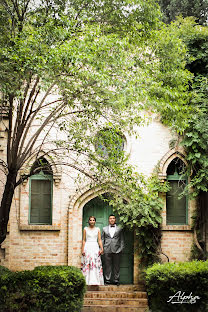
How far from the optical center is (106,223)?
44.0 ft

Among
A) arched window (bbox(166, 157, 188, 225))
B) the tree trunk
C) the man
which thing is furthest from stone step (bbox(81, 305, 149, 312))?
arched window (bbox(166, 157, 188, 225))

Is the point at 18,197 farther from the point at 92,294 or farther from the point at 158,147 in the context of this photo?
the point at 158,147

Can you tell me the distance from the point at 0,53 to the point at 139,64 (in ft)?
10.9

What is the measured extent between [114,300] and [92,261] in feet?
4.69

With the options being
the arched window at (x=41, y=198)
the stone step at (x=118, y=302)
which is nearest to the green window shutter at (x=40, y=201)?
the arched window at (x=41, y=198)

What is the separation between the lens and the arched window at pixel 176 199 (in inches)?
530

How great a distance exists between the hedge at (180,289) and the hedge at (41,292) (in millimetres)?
1683

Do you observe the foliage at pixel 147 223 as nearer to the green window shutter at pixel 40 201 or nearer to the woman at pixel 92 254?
the woman at pixel 92 254

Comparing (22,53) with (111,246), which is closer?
(22,53)

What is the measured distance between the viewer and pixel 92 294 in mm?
11758

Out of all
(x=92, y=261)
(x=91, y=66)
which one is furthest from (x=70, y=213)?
(x=91, y=66)

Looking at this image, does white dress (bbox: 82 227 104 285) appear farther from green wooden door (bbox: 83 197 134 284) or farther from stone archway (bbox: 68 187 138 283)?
green wooden door (bbox: 83 197 134 284)

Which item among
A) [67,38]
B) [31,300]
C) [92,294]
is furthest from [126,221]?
[67,38]

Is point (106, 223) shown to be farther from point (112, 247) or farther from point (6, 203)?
point (6, 203)
